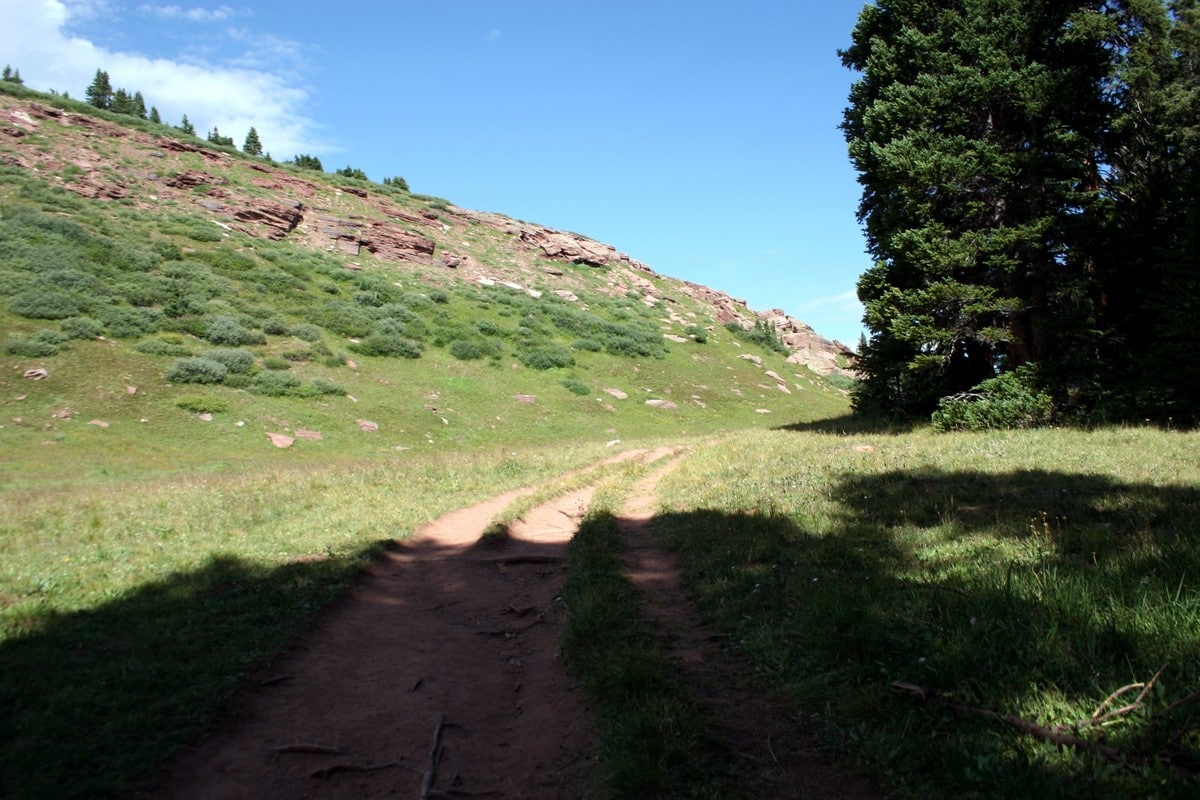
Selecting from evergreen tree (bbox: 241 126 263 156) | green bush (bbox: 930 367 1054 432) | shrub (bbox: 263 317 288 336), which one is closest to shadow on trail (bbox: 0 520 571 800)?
green bush (bbox: 930 367 1054 432)

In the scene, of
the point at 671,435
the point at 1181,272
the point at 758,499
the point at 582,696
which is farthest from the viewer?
the point at 671,435

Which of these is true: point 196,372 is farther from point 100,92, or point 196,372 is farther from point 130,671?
point 100,92

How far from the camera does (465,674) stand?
18.5ft

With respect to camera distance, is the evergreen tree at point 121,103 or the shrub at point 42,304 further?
the evergreen tree at point 121,103

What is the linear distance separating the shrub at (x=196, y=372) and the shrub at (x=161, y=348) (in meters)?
1.46

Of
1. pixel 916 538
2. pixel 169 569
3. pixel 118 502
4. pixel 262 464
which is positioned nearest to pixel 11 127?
pixel 262 464

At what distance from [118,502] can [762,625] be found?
10924 mm

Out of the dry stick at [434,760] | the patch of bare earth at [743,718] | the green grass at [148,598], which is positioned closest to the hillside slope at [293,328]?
the green grass at [148,598]

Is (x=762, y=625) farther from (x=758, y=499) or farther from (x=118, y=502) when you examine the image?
(x=118, y=502)

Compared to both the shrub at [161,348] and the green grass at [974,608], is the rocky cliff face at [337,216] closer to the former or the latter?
the shrub at [161,348]

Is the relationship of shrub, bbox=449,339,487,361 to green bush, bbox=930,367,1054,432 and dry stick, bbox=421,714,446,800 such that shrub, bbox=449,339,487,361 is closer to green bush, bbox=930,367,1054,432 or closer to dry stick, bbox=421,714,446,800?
green bush, bbox=930,367,1054,432

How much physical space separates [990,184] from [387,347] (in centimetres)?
2540

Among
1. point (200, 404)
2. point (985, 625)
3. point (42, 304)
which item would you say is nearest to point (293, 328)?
point (42, 304)

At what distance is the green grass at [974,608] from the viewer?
3404 millimetres
